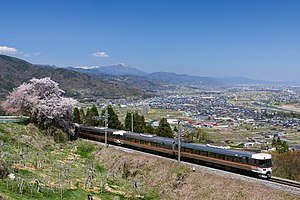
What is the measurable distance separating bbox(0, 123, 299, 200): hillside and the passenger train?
171cm

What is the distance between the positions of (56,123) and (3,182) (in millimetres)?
23300

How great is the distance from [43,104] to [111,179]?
58.1ft

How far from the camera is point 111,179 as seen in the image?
83.3ft

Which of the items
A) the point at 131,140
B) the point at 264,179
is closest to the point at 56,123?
the point at 131,140

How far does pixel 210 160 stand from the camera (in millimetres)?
25391

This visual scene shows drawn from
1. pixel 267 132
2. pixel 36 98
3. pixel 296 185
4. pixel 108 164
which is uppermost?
pixel 36 98

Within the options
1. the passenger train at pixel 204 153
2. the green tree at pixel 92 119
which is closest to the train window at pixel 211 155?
the passenger train at pixel 204 153

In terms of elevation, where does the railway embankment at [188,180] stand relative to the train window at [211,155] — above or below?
below

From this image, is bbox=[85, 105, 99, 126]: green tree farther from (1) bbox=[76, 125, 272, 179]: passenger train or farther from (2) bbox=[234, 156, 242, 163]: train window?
(2) bbox=[234, 156, 242, 163]: train window

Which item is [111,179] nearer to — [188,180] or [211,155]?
[188,180]

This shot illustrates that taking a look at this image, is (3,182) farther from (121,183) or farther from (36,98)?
(36,98)

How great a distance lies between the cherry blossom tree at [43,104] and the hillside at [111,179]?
17.8 ft

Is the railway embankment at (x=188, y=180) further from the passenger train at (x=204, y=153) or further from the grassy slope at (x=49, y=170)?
the grassy slope at (x=49, y=170)

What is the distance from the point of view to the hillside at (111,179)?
60.6ft
